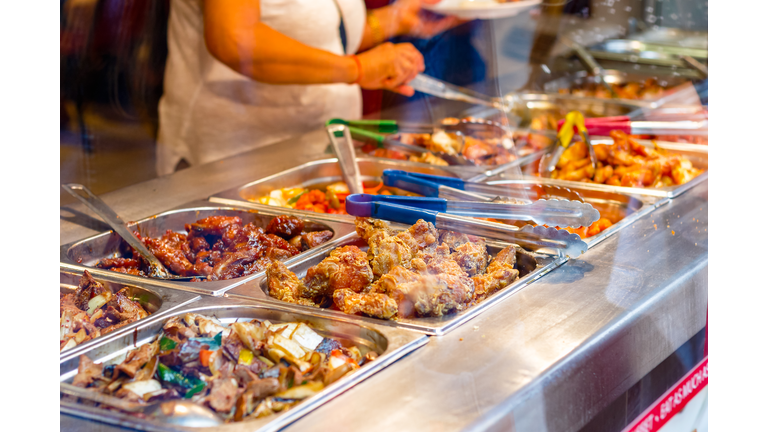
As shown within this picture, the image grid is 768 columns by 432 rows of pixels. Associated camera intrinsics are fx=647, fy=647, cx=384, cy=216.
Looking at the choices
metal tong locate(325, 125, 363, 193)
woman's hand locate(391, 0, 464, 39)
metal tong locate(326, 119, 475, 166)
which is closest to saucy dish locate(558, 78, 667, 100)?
woman's hand locate(391, 0, 464, 39)

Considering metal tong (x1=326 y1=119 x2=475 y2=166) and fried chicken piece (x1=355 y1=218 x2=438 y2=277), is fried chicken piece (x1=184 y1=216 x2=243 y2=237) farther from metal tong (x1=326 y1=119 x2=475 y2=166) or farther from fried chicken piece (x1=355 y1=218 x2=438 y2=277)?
metal tong (x1=326 y1=119 x2=475 y2=166)

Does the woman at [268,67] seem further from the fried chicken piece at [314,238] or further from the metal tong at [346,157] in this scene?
the fried chicken piece at [314,238]

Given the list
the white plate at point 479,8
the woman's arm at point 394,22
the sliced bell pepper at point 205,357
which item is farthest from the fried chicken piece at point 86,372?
the white plate at point 479,8

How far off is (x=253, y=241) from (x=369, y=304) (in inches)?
18.1

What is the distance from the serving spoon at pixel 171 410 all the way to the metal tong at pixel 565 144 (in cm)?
132

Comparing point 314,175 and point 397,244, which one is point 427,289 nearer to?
point 397,244

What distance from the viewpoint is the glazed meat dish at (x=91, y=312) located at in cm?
94

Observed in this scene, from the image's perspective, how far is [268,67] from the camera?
6.73 feet

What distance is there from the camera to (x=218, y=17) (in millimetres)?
1915

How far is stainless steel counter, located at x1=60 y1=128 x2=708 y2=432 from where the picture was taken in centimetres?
75

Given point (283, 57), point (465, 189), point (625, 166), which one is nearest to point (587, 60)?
point (625, 166)

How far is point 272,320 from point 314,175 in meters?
0.96

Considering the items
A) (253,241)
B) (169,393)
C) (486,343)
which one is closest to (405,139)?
(253,241)

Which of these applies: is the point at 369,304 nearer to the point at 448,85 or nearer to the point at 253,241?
the point at 253,241
